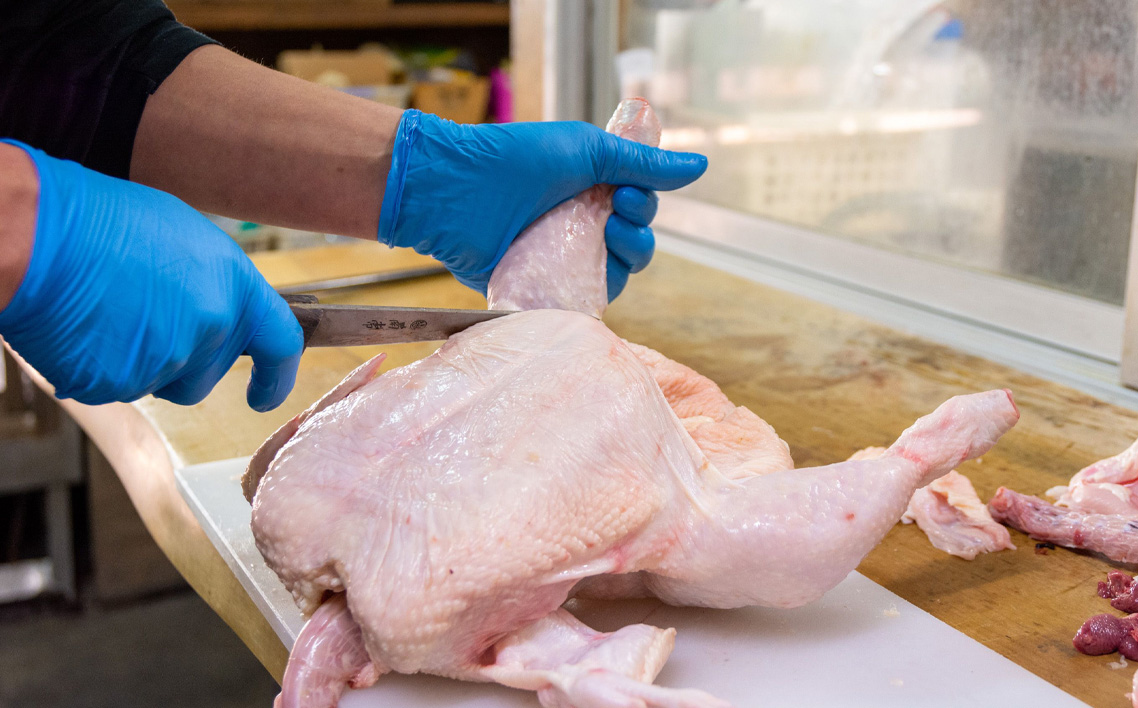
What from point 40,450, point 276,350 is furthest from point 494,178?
point 40,450

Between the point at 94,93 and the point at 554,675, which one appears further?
the point at 94,93

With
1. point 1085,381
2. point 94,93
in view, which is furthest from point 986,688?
point 94,93

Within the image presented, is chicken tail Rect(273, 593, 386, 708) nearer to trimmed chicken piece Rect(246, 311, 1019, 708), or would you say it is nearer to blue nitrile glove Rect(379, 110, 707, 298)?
trimmed chicken piece Rect(246, 311, 1019, 708)

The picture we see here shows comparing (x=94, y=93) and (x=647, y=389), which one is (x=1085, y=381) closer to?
(x=647, y=389)

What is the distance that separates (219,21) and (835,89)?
3.12 m

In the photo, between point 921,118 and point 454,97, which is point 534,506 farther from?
point 454,97

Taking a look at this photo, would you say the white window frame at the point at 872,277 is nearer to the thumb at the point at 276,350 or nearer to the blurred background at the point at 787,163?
the blurred background at the point at 787,163

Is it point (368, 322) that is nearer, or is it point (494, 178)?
point (368, 322)

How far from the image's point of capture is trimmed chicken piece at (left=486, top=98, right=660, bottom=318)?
1753mm

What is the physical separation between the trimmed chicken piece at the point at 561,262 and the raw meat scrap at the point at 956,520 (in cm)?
58

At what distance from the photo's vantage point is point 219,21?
4.75 metres

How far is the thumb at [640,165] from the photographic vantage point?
6.11 ft

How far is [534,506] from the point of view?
125cm

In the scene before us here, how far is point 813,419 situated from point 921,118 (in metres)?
1.17
